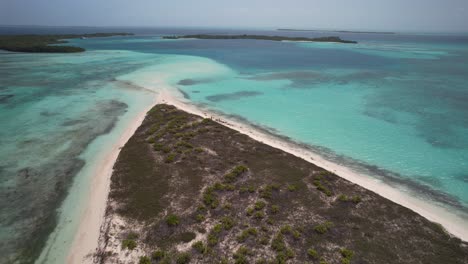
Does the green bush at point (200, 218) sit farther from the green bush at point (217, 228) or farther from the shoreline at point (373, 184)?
the shoreline at point (373, 184)

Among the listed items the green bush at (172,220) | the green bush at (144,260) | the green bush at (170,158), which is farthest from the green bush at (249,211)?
the green bush at (170,158)

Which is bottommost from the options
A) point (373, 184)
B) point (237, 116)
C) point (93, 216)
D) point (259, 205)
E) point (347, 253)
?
point (373, 184)

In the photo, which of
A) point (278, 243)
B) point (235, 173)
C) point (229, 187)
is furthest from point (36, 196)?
point (278, 243)

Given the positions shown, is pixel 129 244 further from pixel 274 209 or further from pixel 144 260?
pixel 274 209

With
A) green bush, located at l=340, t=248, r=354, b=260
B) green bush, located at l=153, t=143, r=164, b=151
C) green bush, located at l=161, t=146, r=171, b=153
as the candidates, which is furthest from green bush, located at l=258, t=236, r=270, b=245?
green bush, located at l=153, t=143, r=164, b=151

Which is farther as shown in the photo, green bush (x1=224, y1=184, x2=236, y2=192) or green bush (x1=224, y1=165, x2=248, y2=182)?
green bush (x1=224, y1=165, x2=248, y2=182)

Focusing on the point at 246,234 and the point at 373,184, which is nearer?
the point at 246,234

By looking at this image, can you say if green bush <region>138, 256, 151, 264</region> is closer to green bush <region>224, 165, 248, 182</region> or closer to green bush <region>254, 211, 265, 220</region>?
green bush <region>254, 211, 265, 220</region>
